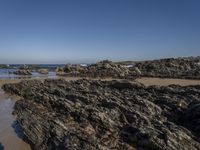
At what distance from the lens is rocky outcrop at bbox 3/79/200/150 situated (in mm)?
9133

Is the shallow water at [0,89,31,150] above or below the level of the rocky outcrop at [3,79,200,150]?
below

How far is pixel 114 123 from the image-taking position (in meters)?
11.1

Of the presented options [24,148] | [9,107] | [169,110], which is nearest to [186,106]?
[169,110]

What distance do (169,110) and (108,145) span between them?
174 inches

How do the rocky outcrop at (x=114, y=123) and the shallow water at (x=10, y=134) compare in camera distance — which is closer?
the rocky outcrop at (x=114, y=123)

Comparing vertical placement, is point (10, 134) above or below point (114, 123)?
below

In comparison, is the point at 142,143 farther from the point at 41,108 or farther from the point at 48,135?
the point at 41,108

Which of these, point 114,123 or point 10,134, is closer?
point 114,123

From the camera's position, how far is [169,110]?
1260 cm

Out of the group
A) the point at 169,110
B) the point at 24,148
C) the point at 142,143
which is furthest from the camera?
the point at 169,110

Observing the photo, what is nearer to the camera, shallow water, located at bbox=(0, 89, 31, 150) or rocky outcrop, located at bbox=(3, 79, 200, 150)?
rocky outcrop, located at bbox=(3, 79, 200, 150)

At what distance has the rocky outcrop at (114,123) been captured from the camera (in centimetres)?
913

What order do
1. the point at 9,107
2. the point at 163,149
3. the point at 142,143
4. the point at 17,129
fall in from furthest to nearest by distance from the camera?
the point at 9,107, the point at 17,129, the point at 142,143, the point at 163,149

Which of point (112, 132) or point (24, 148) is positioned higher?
point (112, 132)
